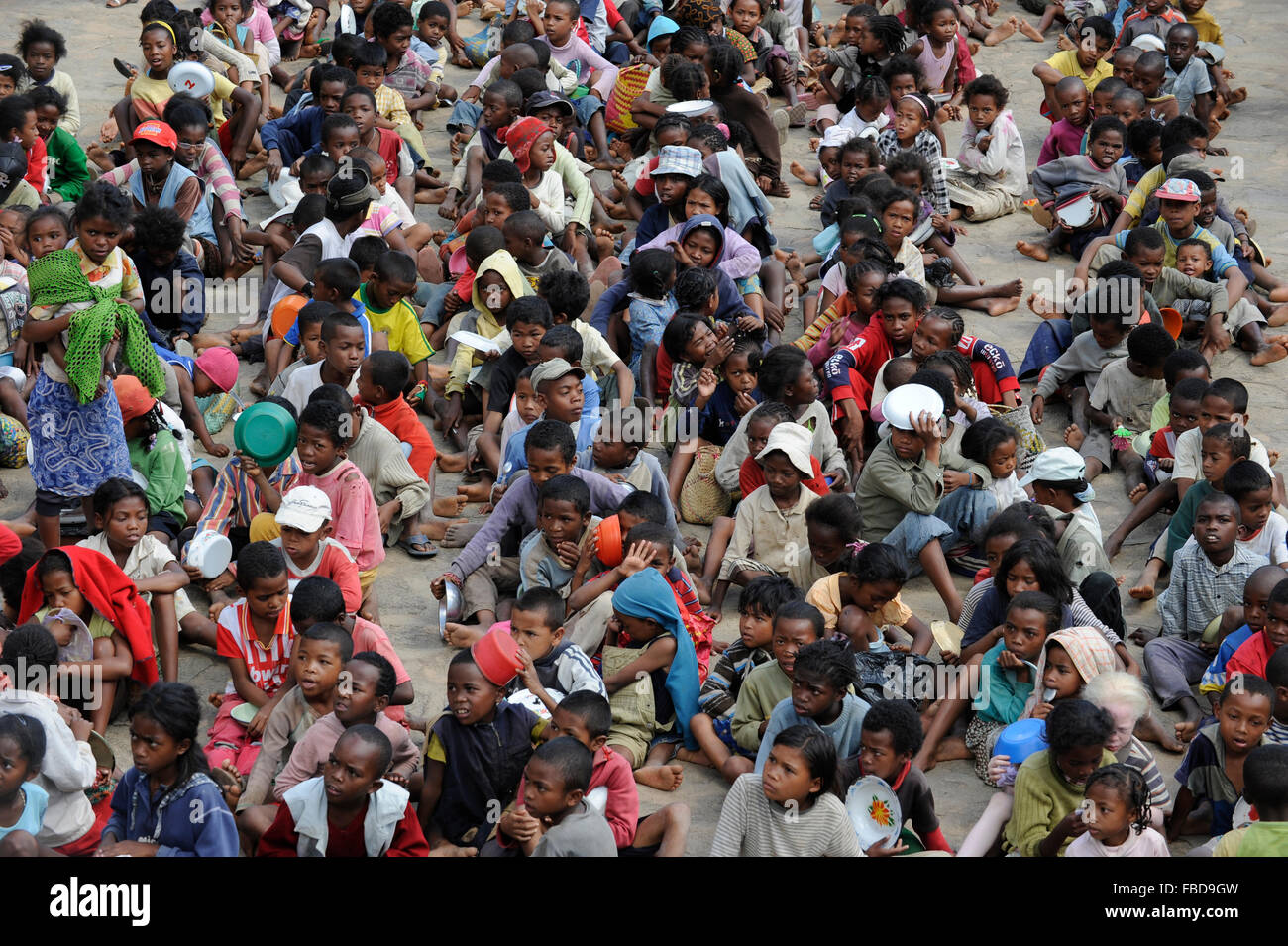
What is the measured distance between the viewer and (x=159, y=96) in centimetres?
971

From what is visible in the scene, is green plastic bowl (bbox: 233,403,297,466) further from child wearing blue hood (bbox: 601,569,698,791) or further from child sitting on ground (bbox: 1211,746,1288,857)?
child sitting on ground (bbox: 1211,746,1288,857)

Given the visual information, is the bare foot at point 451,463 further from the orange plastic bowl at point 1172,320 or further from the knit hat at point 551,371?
the orange plastic bowl at point 1172,320

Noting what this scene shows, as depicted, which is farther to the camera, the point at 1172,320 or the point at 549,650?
the point at 1172,320

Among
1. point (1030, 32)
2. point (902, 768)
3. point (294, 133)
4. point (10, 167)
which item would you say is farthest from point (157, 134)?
point (1030, 32)

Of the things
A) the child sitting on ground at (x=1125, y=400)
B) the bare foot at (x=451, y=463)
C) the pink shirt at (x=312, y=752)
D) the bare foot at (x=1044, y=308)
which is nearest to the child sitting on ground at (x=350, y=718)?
the pink shirt at (x=312, y=752)

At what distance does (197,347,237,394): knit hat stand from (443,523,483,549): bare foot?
1.19m

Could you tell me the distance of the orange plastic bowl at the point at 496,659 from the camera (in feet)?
17.8

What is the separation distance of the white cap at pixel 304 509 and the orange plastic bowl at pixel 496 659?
3.06ft

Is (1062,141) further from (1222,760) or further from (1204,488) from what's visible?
(1222,760)

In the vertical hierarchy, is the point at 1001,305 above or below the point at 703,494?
above

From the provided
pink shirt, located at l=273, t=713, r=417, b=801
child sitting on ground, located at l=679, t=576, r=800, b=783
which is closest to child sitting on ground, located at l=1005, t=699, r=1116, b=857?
child sitting on ground, located at l=679, t=576, r=800, b=783

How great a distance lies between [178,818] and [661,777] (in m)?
1.58

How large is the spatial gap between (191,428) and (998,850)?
3773 mm
